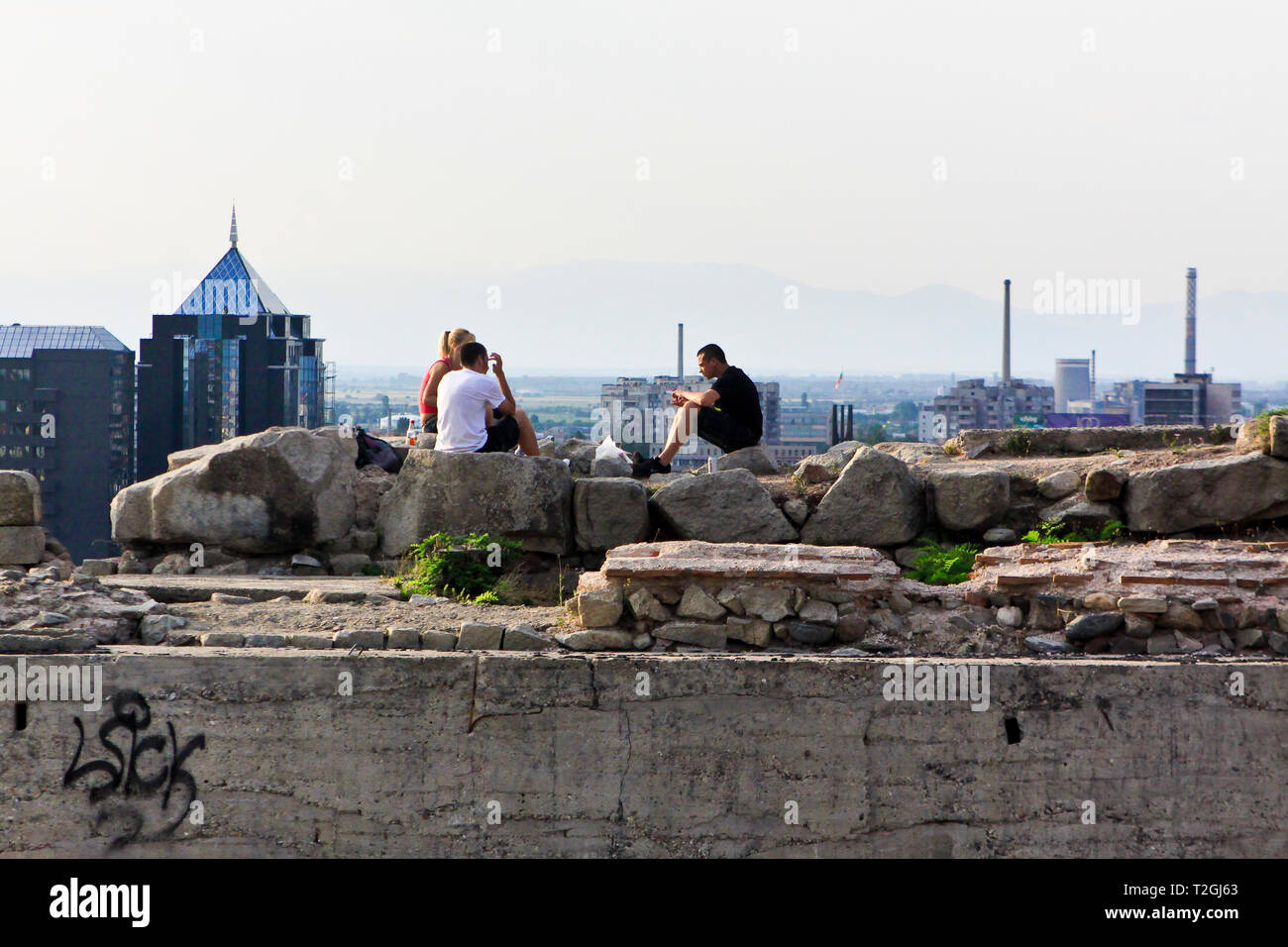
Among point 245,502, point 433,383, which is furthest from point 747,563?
point 433,383

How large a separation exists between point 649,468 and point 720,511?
1.40 meters

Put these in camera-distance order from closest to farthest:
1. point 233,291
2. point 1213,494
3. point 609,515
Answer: point 1213,494 < point 609,515 < point 233,291

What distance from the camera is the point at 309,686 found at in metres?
5.23

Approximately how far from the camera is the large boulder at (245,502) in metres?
8.02

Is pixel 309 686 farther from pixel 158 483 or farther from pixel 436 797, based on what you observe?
pixel 158 483

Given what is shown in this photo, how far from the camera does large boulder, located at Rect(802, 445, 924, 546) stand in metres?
7.88

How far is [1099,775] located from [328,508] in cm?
525

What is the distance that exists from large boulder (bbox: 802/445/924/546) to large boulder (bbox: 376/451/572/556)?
1702 mm

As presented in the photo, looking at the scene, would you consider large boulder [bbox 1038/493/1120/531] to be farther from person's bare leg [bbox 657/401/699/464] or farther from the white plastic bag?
the white plastic bag

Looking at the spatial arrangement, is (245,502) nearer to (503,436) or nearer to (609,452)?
(503,436)

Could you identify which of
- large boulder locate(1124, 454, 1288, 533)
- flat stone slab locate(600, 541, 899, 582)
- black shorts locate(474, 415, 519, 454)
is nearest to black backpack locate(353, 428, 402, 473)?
black shorts locate(474, 415, 519, 454)

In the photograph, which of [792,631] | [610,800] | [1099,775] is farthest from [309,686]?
[1099,775]

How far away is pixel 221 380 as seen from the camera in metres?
37.8

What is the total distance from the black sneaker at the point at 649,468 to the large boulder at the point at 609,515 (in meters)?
1.16
